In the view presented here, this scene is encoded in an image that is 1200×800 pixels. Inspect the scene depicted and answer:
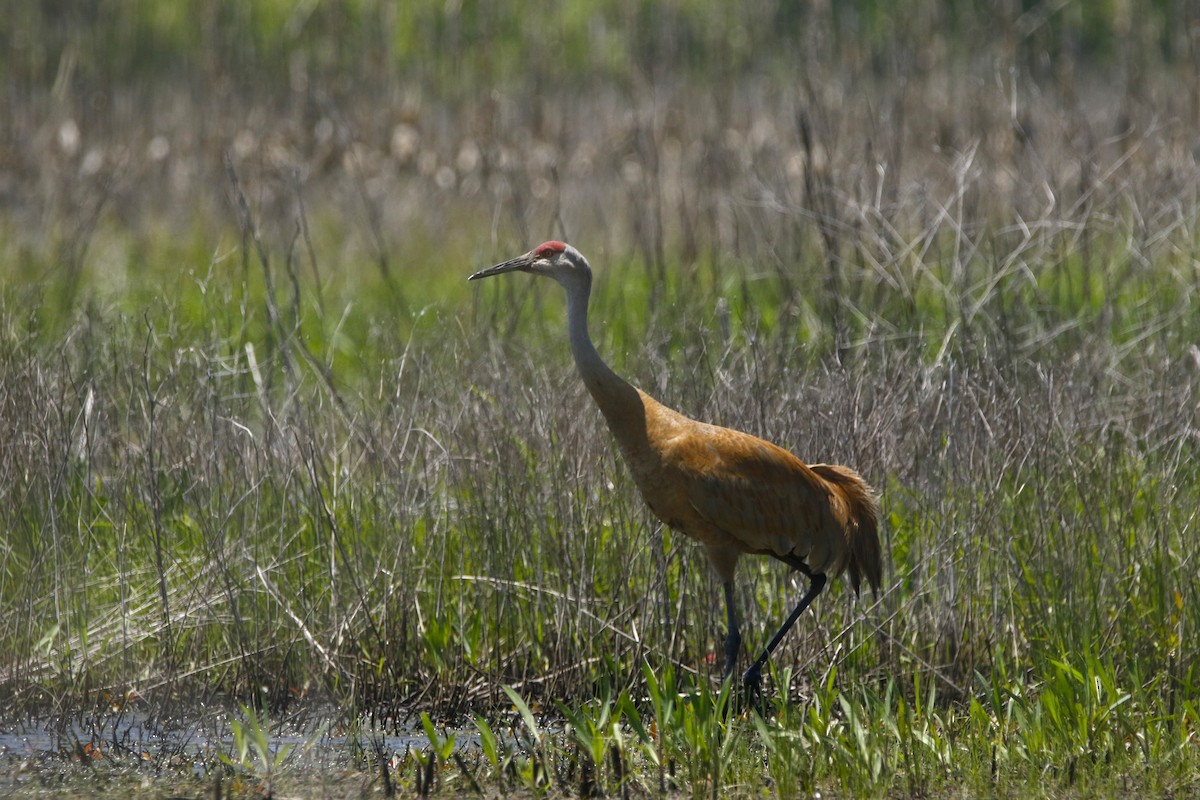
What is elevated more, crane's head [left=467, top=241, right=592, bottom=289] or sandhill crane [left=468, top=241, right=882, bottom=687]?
crane's head [left=467, top=241, right=592, bottom=289]

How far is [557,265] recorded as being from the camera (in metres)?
4.72

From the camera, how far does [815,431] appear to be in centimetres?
530

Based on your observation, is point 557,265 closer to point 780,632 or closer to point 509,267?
point 509,267

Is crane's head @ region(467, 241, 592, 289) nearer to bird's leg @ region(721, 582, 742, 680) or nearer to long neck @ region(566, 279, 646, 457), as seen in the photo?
long neck @ region(566, 279, 646, 457)

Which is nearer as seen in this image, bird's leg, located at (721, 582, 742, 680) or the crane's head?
the crane's head

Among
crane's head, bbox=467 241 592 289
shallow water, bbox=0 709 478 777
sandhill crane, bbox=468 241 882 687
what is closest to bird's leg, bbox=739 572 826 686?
sandhill crane, bbox=468 241 882 687

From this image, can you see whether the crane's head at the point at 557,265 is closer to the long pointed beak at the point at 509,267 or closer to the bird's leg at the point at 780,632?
the long pointed beak at the point at 509,267

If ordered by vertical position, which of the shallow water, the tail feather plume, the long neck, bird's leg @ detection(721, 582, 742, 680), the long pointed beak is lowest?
the shallow water

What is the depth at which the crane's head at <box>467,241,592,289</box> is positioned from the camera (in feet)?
15.4

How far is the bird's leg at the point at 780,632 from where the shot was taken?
481 cm

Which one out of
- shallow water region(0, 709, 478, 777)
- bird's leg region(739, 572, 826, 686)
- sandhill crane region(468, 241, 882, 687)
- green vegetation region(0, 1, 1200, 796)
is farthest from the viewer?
bird's leg region(739, 572, 826, 686)

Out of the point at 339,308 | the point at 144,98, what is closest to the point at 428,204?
the point at 339,308

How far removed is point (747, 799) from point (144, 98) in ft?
35.0

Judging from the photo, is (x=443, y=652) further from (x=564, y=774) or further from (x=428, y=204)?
(x=428, y=204)
